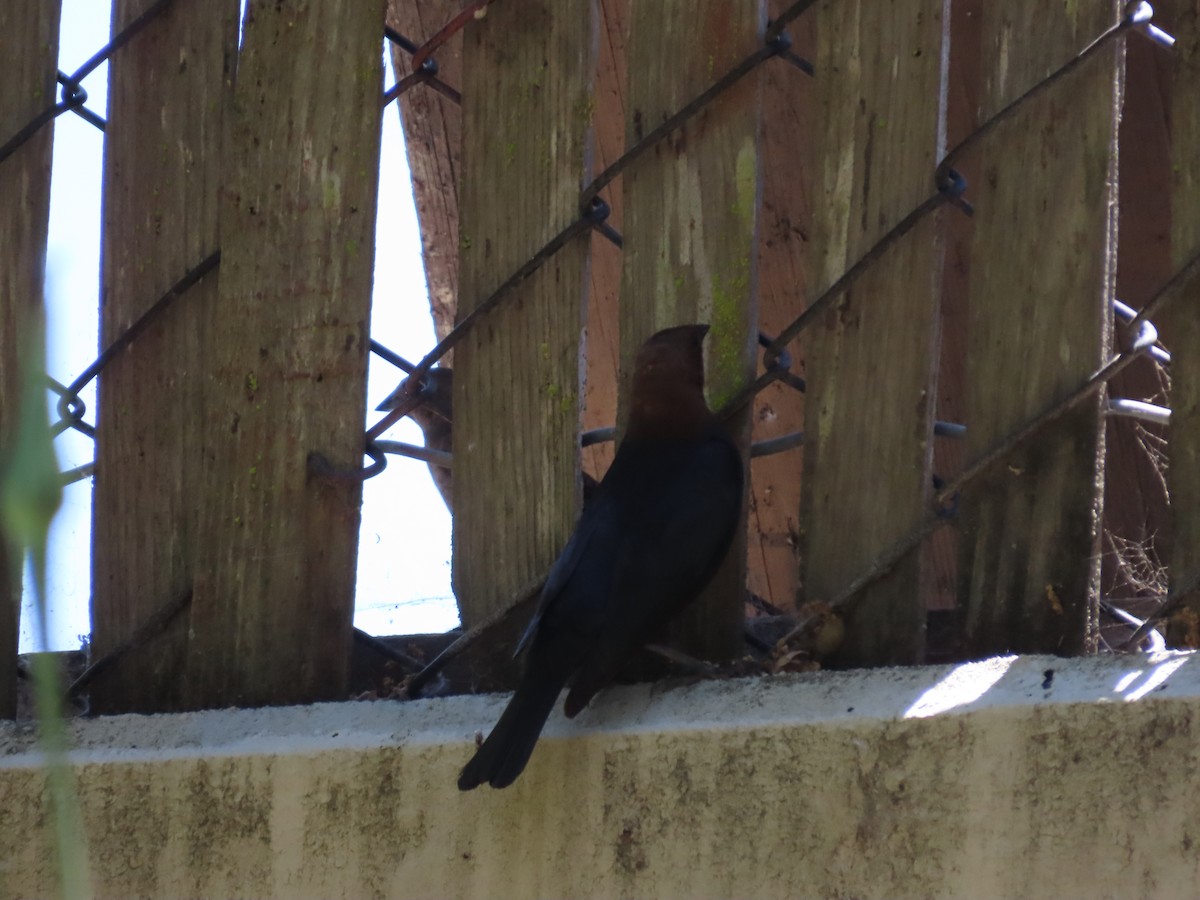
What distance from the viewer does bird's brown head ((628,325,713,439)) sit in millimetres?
1969

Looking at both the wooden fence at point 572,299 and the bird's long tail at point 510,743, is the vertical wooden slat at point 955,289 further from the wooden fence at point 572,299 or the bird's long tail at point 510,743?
the bird's long tail at point 510,743

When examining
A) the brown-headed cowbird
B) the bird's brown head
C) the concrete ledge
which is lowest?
the concrete ledge

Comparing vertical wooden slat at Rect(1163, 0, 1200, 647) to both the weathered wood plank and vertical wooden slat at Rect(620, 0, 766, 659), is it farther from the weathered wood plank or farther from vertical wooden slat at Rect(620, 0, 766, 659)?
the weathered wood plank

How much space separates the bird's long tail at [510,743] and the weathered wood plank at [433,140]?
1.62 meters

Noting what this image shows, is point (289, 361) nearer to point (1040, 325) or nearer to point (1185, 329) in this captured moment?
point (1040, 325)

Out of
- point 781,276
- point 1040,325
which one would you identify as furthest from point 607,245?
point 1040,325

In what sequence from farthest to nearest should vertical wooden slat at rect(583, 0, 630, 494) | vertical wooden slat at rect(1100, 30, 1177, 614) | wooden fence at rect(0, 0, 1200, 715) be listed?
vertical wooden slat at rect(583, 0, 630, 494)
vertical wooden slat at rect(1100, 30, 1177, 614)
wooden fence at rect(0, 0, 1200, 715)

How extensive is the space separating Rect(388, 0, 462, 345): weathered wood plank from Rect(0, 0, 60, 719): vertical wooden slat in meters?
1.17

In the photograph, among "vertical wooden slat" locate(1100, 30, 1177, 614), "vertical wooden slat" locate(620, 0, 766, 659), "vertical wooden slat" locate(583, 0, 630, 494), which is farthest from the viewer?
"vertical wooden slat" locate(583, 0, 630, 494)

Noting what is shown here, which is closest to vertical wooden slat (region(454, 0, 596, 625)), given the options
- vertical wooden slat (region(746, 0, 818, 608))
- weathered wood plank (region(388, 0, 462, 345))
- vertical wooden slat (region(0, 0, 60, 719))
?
vertical wooden slat (region(0, 0, 60, 719))

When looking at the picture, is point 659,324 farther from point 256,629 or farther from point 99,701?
point 99,701

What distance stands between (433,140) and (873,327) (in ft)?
5.76

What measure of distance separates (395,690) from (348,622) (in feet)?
0.39

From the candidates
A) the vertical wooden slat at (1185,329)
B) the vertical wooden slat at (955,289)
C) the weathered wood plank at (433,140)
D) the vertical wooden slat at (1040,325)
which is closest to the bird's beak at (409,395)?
the vertical wooden slat at (1040,325)
